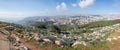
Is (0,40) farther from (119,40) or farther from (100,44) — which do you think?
(119,40)

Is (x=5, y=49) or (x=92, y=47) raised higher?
(x=5, y=49)

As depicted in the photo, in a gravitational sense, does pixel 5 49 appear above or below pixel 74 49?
above

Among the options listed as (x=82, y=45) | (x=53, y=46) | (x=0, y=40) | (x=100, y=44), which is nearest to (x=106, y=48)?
(x=100, y=44)

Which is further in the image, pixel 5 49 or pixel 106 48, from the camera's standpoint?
pixel 106 48

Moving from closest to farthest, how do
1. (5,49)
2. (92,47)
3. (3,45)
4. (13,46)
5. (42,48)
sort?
(5,49) < (3,45) < (13,46) < (42,48) < (92,47)

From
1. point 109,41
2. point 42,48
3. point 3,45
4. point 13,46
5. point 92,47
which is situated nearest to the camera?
point 3,45

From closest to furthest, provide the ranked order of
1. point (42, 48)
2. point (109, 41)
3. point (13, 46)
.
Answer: point (13, 46) → point (42, 48) → point (109, 41)

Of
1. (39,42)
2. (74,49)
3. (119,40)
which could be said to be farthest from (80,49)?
(119,40)

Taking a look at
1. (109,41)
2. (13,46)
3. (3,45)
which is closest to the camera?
(3,45)

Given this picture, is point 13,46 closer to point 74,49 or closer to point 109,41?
point 74,49
